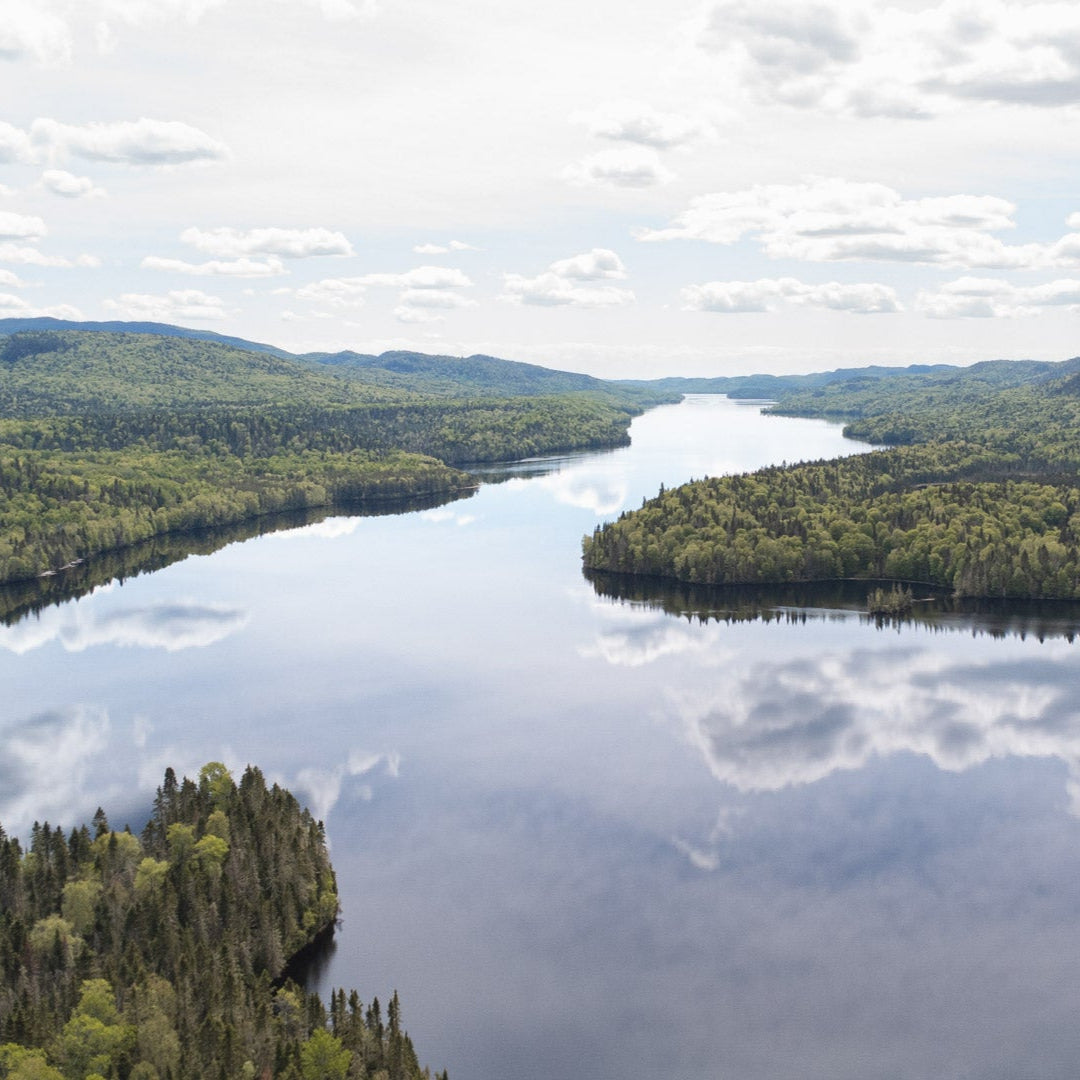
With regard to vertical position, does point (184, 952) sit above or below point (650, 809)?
above

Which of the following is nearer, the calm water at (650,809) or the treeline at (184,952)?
the treeline at (184,952)

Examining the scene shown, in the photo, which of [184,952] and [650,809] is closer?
[184,952]

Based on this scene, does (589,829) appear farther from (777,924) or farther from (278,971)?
(278,971)

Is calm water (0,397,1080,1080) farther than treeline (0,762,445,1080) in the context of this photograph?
Yes

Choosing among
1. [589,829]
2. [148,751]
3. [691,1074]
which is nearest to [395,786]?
[589,829]
